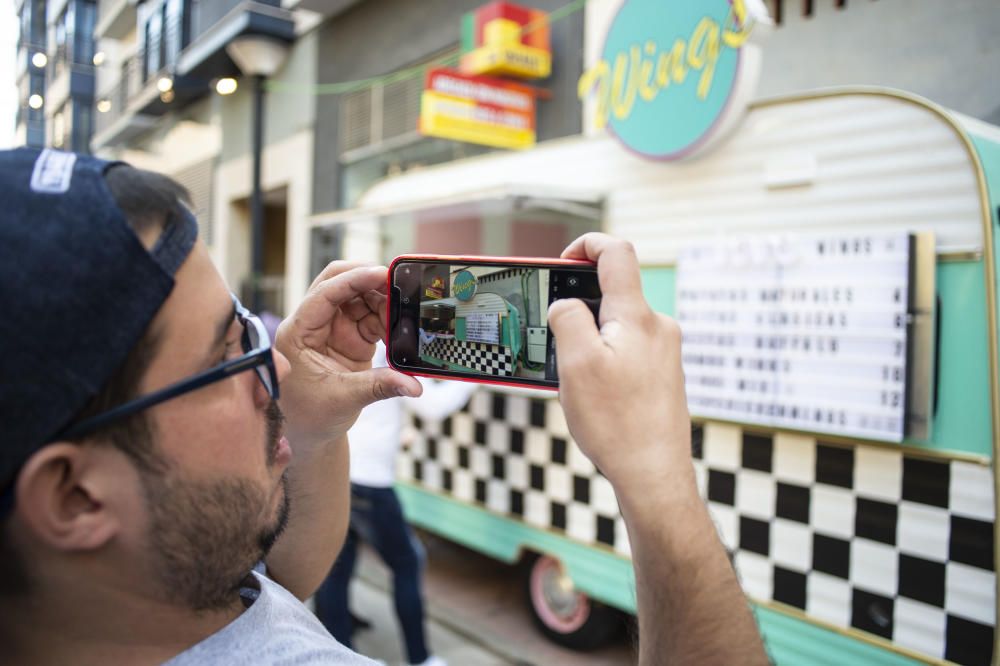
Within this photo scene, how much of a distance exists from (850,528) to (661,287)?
1323 mm

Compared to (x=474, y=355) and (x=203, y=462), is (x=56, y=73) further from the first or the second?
(x=203, y=462)

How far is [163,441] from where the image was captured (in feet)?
3.12

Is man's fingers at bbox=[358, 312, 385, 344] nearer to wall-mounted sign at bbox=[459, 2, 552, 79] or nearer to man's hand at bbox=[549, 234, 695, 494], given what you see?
man's hand at bbox=[549, 234, 695, 494]

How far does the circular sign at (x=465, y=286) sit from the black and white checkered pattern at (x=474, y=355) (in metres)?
0.09

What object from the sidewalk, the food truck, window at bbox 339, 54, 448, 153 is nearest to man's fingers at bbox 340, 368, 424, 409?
the food truck

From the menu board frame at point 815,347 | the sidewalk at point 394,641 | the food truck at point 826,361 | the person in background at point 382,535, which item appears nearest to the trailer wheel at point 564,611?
the food truck at point 826,361

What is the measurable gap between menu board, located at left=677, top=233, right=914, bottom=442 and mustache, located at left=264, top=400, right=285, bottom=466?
2218 mm

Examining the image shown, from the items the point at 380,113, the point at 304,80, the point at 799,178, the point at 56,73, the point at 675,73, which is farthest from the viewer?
the point at 304,80

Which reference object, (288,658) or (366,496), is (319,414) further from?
(366,496)

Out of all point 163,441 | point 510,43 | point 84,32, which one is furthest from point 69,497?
point 510,43

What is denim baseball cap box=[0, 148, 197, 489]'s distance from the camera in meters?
0.82

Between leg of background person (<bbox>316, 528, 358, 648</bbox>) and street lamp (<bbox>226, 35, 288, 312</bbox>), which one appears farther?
street lamp (<bbox>226, 35, 288, 312</bbox>)

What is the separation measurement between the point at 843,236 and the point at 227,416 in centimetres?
244

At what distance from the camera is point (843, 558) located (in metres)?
2.76
